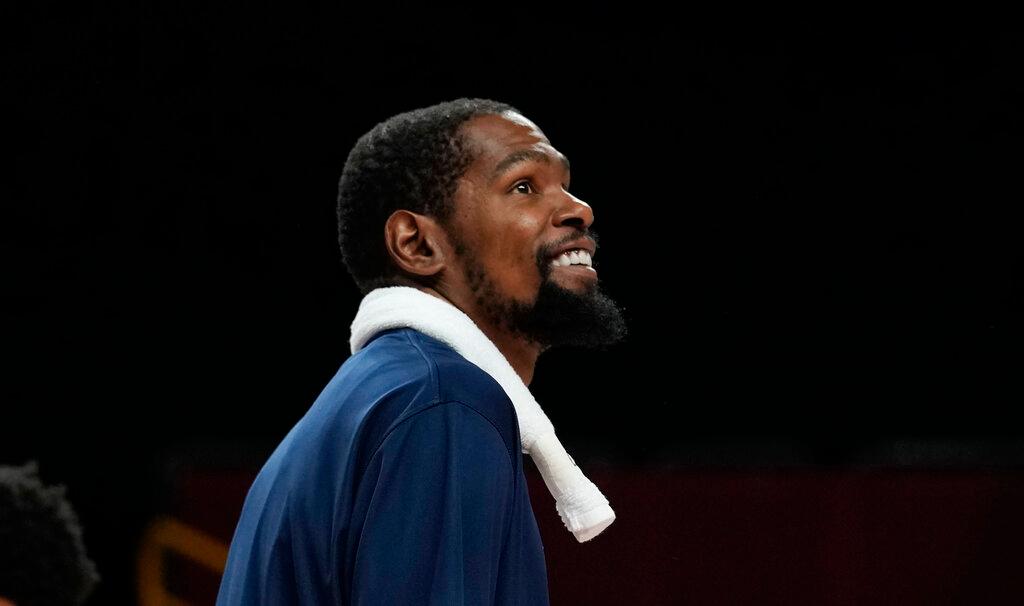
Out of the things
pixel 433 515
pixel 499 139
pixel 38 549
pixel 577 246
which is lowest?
pixel 38 549

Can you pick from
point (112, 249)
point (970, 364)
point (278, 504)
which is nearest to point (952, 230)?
point (970, 364)

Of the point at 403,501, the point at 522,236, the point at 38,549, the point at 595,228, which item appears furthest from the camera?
the point at 595,228

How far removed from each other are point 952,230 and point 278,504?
3168 mm

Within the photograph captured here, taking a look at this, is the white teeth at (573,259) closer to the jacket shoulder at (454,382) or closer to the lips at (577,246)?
the lips at (577,246)

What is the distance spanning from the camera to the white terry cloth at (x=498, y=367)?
3.97ft

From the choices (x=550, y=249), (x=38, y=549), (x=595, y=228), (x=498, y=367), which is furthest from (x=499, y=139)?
(x=595, y=228)

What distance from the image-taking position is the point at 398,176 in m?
1.39

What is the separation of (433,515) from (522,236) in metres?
0.43

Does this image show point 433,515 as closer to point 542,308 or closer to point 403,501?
point 403,501

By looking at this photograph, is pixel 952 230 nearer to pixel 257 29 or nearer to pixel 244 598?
pixel 257 29

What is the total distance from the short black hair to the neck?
0.27 feet

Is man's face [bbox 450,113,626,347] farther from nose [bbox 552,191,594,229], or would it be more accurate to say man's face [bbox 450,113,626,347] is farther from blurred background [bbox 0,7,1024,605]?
blurred background [bbox 0,7,1024,605]

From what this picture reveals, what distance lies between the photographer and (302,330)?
3.55 metres

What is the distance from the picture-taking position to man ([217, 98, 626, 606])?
0.99 m
